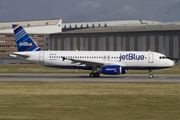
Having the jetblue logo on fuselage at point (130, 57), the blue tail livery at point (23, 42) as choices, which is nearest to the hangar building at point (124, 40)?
the jetblue logo on fuselage at point (130, 57)

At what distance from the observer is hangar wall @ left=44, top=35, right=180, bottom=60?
75.2 metres

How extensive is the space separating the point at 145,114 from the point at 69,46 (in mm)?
73917

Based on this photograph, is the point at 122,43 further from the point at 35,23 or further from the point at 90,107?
the point at 35,23

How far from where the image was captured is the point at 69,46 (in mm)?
86812

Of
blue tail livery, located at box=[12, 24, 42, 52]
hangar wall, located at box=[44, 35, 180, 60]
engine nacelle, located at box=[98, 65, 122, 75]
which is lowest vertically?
engine nacelle, located at box=[98, 65, 122, 75]

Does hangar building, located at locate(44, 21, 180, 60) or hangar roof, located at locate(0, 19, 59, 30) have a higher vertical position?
hangar roof, located at locate(0, 19, 59, 30)

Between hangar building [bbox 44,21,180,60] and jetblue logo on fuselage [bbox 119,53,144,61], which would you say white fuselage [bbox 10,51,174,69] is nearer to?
jetblue logo on fuselage [bbox 119,53,144,61]

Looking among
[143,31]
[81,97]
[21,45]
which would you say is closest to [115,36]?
[143,31]

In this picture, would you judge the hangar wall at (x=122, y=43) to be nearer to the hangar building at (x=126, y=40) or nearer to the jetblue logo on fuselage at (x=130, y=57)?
the hangar building at (x=126, y=40)

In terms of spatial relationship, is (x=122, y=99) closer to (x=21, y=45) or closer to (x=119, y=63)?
(x=119, y=63)

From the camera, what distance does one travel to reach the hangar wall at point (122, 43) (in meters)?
75.2

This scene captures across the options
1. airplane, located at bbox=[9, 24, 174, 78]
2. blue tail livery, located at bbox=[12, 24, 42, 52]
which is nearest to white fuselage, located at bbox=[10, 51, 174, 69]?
airplane, located at bbox=[9, 24, 174, 78]

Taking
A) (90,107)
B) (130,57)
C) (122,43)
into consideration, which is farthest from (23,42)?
(122,43)

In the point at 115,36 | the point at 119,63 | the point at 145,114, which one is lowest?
the point at 145,114
